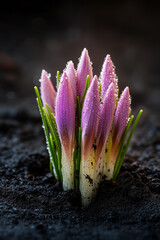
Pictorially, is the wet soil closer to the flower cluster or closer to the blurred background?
the flower cluster

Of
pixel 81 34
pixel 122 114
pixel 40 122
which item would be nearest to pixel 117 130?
pixel 122 114

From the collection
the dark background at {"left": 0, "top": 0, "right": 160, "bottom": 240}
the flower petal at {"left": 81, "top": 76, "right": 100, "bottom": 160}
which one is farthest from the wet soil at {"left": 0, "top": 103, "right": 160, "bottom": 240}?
the flower petal at {"left": 81, "top": 76, "right": 100, "bottom": 160}

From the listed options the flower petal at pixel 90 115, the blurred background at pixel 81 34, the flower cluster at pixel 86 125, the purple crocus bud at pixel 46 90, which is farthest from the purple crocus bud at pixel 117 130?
the blurred background at pixel 81 34

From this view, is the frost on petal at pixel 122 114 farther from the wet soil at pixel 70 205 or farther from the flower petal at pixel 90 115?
the wet soil at pixel 70 205

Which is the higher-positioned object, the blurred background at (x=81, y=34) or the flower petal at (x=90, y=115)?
the blurred background at (x=81, y=34)

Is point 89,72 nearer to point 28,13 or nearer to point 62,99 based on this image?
point 62,99

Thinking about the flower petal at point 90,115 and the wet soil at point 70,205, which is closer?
the wet soil at point 70,205

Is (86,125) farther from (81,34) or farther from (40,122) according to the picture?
(81,34)
